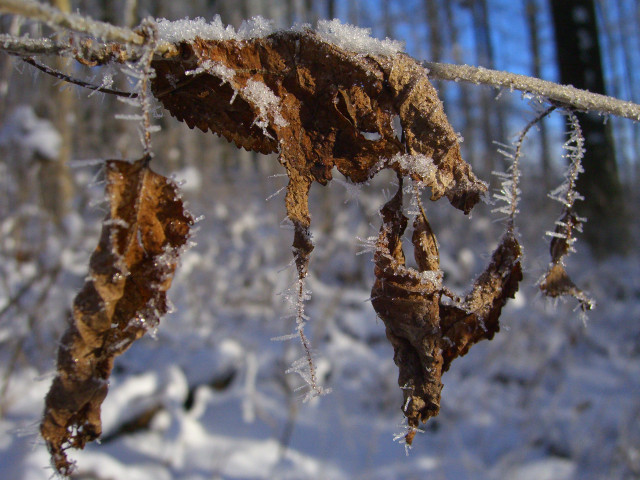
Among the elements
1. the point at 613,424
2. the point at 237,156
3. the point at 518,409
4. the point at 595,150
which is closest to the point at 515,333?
the point at 518,409

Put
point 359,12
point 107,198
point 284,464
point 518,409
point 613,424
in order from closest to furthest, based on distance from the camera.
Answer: point 107,198
point 284,464
point 613,424
point 518,409
point 359,12

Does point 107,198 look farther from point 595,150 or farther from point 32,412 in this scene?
point 595,150

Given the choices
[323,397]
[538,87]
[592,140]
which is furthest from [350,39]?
[592,140]

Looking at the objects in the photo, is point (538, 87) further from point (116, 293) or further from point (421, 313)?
point (116, 293)

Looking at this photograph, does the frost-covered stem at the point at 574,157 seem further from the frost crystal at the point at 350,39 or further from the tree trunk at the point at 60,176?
the tree trunk at the point at 60,176

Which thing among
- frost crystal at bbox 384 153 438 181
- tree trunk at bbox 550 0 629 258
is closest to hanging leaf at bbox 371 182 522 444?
frost crystal at bbox 384 153 438 181

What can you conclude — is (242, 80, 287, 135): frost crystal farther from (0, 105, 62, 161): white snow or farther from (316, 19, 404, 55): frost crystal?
(0, 105, 62, 161): white snow
